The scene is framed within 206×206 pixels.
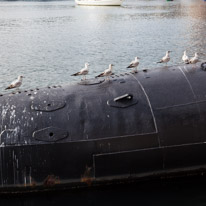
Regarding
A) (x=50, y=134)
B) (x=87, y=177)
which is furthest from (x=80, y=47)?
(x=87, y=177)

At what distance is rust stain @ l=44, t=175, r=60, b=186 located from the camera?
35.0ft

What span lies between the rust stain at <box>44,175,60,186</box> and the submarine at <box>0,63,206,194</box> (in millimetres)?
28

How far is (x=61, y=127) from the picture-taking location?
35.8 feet

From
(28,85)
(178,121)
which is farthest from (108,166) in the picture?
(28,85)

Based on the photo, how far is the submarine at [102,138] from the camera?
10594mm

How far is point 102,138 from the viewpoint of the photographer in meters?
10.7

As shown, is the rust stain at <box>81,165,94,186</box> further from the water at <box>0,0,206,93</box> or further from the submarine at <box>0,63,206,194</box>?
the water at <box>0,0,206,93</box>

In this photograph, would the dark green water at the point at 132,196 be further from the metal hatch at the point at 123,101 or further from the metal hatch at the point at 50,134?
the metal hatch at the point at 123,101

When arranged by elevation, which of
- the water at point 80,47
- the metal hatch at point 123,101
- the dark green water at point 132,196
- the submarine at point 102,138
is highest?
the metal hatch at point 123,101

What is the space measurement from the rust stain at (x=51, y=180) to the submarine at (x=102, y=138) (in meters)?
0.03

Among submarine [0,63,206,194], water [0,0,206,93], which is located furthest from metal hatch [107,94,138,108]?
water [0,0,206,93]

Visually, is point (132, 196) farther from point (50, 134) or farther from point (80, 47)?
point (80, 47)

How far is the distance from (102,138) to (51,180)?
1.88m

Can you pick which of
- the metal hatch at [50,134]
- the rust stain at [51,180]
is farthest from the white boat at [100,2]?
the rust stain at [51,180]
